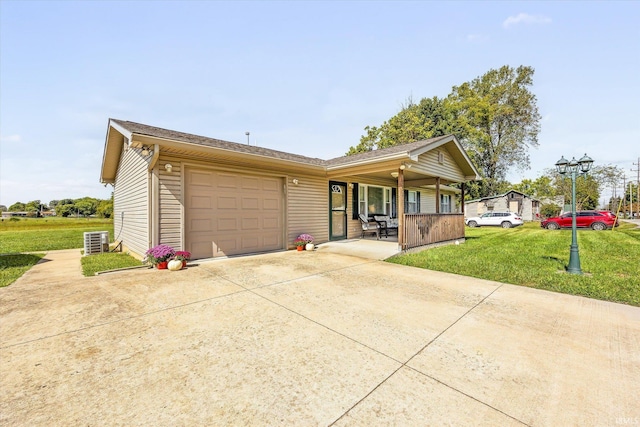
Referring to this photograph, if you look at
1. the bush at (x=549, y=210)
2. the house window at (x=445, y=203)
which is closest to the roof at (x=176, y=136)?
the house window at (x=445, y=203)

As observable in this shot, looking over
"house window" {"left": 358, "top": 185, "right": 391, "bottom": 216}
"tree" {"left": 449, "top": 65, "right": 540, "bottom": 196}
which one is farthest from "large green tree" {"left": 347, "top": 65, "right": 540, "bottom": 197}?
"house window" {"left": 358, "top": 185, "right": 391, "bottom": 216}

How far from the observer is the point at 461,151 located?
9867 mm

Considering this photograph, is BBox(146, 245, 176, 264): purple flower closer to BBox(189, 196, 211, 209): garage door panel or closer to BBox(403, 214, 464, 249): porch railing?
BBox(189, 196, 211, 209): garage door panel

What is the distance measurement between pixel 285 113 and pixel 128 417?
15.0m

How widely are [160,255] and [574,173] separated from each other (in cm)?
934

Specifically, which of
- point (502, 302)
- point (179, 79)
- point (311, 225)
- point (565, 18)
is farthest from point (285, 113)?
point (502, 302)

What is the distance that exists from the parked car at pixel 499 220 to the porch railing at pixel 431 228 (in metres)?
12.2

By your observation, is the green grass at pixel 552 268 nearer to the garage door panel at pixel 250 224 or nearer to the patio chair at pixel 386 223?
the patio chair at pixel 386 223

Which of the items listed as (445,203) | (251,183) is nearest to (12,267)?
(251,183)

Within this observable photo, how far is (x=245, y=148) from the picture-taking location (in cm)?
785

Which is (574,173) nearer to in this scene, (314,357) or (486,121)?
(314,357)

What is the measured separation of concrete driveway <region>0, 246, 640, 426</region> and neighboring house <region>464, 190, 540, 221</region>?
3049 centimetres

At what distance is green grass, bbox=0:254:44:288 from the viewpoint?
200 inches

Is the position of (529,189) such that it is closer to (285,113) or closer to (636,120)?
(636,120)
